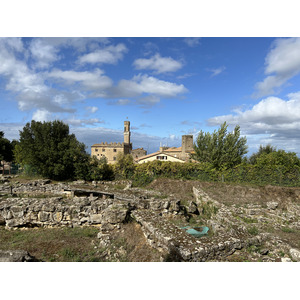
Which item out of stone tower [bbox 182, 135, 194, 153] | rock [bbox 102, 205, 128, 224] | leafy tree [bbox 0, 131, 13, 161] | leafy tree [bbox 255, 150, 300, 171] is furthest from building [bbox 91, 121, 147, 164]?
rock [bbox 102, 205, 128, 224]

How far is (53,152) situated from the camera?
20.5 metres

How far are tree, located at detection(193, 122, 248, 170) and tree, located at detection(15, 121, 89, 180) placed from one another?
55.8 ft

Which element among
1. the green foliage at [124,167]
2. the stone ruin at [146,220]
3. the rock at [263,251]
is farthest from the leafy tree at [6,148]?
the rock at [263,251]

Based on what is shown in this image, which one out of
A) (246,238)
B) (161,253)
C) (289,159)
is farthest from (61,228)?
(289,159)

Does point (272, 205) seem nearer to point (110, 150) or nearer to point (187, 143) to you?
point (187, 143)

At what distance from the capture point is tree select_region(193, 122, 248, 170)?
2556cm

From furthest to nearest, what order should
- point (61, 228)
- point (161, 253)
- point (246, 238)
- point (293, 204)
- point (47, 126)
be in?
1. point (47, 126)
2. point (293, 204)
3. point (61, 228)
4. point (246, 238)
5. point (161, 253)

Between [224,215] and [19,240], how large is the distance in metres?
10.7

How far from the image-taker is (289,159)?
2289 cm

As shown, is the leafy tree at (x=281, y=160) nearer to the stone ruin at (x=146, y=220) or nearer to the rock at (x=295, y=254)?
the stone ruin at (x=146, y=220)

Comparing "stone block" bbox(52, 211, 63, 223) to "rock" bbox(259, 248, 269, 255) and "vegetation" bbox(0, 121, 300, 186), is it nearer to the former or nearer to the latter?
"rock" bbox(259, 248, 269, 255)

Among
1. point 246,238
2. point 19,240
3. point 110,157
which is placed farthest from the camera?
point 110,157

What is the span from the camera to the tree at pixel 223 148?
25.6 m

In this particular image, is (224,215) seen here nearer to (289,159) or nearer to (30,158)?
(289,159)
